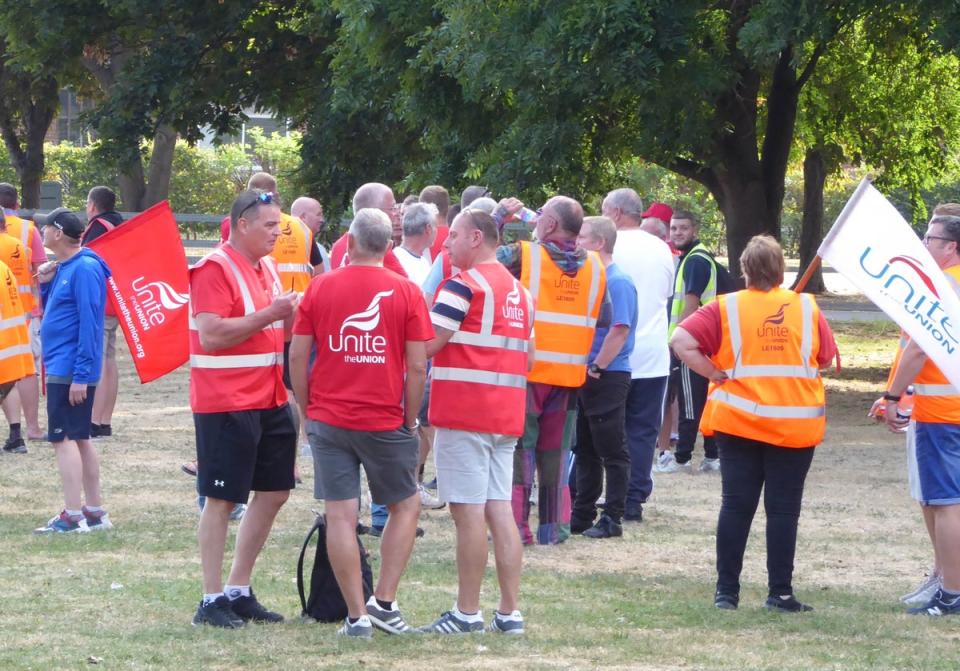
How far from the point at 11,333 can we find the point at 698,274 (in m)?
5.11

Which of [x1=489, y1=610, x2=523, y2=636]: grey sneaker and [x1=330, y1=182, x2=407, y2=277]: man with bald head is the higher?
[x1=330, y1=182, x2=407, y2=277]: man with bald head

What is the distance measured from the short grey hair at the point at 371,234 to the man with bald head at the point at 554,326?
1999 mm

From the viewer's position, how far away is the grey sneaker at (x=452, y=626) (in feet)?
21.4

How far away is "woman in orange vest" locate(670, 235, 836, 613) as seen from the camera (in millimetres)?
6988

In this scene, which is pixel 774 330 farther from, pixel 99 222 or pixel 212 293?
pixel 99 222

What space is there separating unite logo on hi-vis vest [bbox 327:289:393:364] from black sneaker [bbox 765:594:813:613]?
238 centimetres

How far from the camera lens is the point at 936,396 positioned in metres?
7.19

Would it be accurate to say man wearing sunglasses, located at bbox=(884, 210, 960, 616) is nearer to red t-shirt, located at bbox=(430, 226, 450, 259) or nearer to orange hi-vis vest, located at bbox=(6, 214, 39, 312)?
red t-shirt, located at bbox=(430, 226, 450, 259)

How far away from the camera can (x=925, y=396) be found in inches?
284

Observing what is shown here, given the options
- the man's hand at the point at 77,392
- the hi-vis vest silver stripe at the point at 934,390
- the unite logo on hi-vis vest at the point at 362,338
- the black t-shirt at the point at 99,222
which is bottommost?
the man's hand at the point at 77,392

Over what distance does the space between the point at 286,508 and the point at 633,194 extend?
123 inches

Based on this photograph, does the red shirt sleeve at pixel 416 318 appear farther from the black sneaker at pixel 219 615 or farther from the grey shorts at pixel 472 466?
the black sneaker at pixel 219 615

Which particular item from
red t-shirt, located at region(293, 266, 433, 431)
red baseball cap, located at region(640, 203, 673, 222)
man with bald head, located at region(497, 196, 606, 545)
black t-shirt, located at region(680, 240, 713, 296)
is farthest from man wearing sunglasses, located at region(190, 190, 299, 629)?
red baseball cap, located at region(640, 203, 673, 222)

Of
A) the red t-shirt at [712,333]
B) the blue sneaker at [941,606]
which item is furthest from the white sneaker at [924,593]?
the red t-shirt at [712,333]
